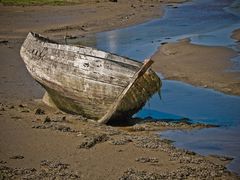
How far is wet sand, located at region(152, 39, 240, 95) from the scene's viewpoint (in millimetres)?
14192

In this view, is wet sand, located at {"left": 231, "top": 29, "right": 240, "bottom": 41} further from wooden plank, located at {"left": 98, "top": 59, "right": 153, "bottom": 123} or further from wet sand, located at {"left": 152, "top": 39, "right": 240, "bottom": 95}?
wooden plank, located at {"left": 98, "top": 59, "right": 153, "bottom": 123}

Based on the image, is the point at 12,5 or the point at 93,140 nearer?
the point at 93,140

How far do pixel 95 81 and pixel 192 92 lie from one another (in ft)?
12.4

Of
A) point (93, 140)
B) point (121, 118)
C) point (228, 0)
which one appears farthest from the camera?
point (228, 0)

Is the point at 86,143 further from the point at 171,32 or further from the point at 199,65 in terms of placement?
the point at 171,32

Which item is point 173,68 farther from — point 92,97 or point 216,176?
point 216,176

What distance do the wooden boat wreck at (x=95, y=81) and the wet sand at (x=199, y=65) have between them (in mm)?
3672

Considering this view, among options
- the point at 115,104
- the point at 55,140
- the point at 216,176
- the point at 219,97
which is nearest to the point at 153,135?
the point at 115,104

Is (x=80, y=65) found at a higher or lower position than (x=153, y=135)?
higher

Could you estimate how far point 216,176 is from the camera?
7.40 m

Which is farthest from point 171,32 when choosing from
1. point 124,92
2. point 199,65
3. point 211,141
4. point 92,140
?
point 92,140

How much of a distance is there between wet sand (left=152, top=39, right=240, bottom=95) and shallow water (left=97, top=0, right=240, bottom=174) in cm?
41

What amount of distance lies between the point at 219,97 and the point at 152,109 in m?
1.77

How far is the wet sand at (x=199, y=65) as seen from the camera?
14192 millimetres
